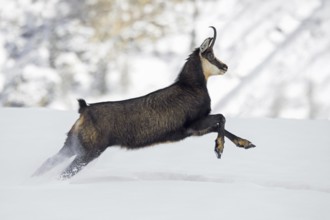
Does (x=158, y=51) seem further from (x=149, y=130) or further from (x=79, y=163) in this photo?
(x=79, y=163)

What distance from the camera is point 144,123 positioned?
687 cm

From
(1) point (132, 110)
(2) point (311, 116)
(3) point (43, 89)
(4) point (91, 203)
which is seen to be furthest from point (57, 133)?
(2) point (311, 116)

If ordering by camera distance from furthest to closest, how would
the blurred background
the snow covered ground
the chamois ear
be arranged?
the blurred background < the chamois ear < the snow covered ground

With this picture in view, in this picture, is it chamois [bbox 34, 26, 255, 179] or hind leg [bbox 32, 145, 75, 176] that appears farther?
hind leg [bbox 32, 145, 75, 176]

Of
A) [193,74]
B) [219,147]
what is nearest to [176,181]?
[219,147]

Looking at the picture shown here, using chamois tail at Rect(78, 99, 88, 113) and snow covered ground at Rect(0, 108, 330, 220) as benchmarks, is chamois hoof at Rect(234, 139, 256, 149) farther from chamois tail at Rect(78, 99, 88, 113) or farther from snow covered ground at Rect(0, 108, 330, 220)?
chamois tail at Rect(78, 99, 88, 113)

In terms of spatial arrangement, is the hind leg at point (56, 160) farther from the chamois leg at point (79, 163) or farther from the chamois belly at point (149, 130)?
the chamois belly at point (149, 130)

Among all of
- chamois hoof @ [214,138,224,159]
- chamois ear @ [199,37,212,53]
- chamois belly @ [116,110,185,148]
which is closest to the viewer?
chamois hoof @ [214,138,224,159]

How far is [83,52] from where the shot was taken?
26.2 m

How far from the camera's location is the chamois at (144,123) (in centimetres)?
672

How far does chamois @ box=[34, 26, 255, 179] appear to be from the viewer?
6719 millimetres

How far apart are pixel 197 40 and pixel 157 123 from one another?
2104 cm

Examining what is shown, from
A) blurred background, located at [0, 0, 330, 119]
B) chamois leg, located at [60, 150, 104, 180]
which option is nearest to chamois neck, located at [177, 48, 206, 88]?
chamois leg, located at [60, 150, 104, 180]

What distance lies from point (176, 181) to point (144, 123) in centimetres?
77
